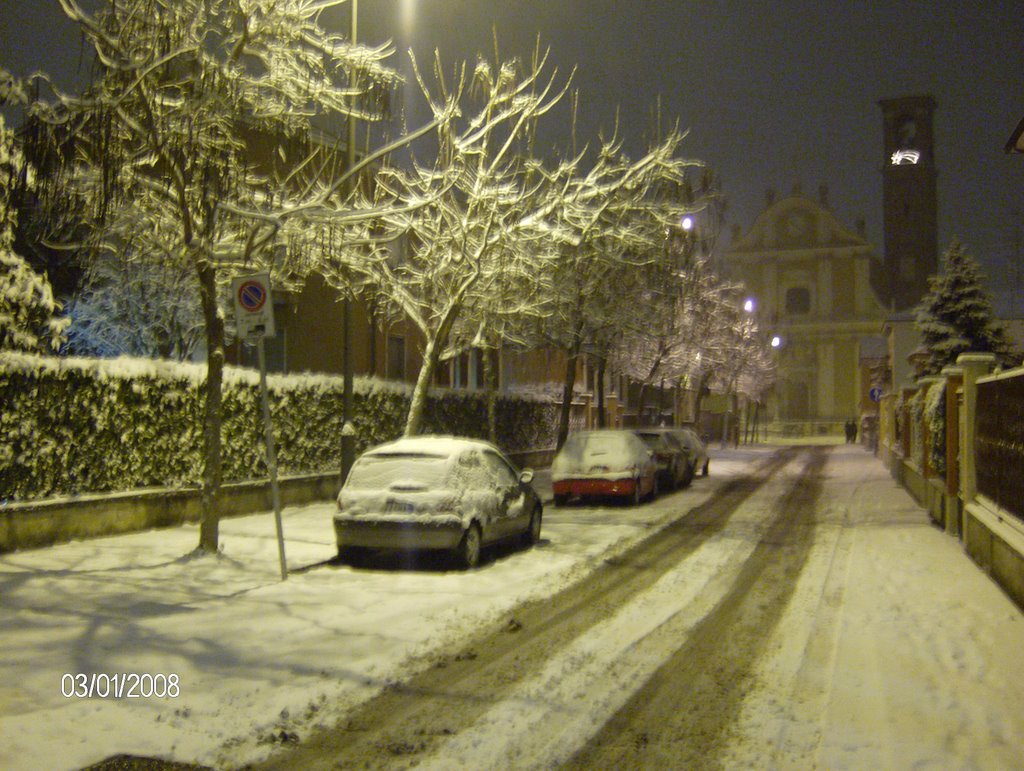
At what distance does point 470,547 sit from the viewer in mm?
12102

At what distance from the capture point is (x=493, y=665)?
7672mm

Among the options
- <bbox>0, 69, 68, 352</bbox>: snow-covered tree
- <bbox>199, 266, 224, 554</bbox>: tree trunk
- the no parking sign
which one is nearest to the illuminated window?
<bbox>0, 69, 68, 352</bbox>: snow-covered tree

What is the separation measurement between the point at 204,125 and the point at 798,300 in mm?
73786

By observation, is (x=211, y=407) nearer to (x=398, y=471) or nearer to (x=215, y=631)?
(x=398, y=471)

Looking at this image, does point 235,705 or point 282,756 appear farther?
point 235,705

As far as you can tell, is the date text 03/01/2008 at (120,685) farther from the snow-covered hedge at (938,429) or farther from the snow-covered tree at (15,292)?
the snow-covered hedge at (938,429)

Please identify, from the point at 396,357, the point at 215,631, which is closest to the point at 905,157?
the point at 396,357

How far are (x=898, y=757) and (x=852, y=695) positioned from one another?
1.25m

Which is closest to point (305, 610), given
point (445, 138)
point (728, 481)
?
Result: point (445, 138)

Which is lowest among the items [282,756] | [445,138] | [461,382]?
[282,756]

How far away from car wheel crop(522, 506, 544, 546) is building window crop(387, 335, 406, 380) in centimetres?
1641

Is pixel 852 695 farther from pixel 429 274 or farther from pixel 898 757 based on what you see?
pixel 429 274

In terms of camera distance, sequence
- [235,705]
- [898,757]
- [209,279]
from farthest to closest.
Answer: [209,279] < [235,705] < [898,757]

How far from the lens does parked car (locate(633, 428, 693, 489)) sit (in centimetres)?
2372
